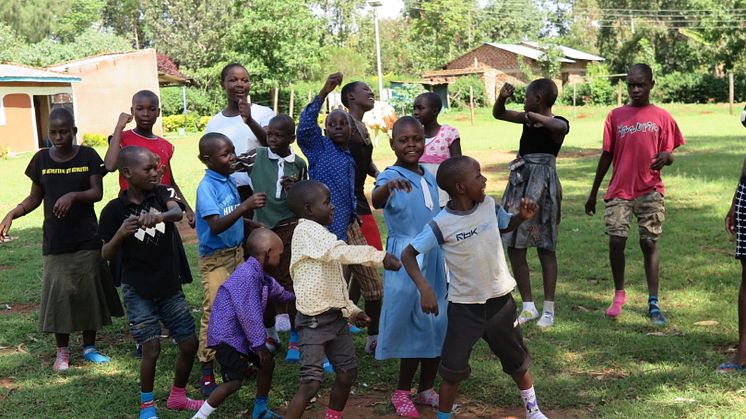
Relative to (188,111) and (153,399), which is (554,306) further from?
(188,111)

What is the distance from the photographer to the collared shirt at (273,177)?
5234mm

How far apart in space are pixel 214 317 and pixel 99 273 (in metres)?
1.75

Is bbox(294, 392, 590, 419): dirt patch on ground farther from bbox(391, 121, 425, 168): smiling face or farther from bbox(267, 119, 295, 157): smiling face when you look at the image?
bbox(267, 119, 295, 157): smiling face

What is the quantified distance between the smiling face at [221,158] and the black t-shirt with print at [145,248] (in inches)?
12.8

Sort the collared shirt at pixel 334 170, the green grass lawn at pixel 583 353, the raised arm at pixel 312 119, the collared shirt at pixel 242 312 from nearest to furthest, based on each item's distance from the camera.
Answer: the collared shirt at pixel 242 312, the green grass lawn at pixel 583 353, the raised arm at pixel 312 119, the collared shirt at pixel 334 170

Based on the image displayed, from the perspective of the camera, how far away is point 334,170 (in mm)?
5000

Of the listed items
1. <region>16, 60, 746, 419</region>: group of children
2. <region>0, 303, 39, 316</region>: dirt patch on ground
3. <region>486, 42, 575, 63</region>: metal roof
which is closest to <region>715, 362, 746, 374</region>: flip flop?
<region>16, 60, 746, 419</region>: group of children

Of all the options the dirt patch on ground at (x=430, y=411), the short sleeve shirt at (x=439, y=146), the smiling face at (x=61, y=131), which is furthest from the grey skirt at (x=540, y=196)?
the smiling face at (x=61, y=131)

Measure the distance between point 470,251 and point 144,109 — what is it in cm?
249

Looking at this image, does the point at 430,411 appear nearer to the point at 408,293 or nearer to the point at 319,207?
the point at 408,293

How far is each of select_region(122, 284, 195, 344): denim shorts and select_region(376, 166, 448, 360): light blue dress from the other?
3.75ft

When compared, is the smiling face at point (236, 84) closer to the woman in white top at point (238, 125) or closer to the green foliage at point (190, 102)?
the woman in white top at point (238, 125)

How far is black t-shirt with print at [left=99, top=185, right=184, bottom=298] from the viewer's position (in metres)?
4.39

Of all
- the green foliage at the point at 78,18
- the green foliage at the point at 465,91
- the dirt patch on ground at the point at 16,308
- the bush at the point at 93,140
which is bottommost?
the dirt patch on ground at the point at 16,308
